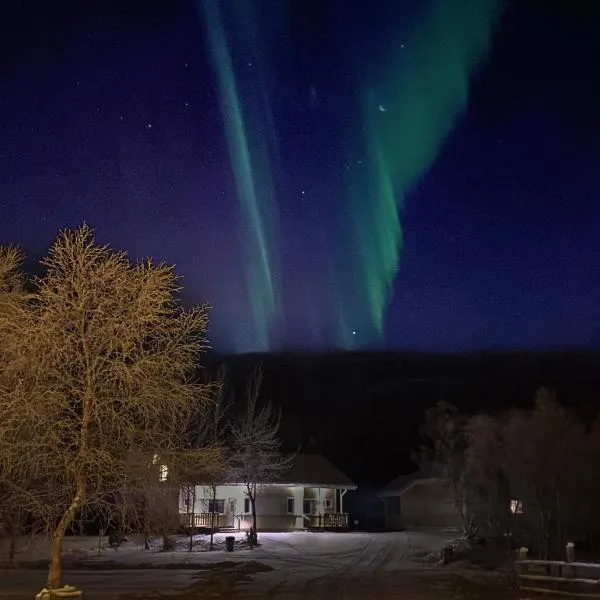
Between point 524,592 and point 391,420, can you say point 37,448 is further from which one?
point 391,420

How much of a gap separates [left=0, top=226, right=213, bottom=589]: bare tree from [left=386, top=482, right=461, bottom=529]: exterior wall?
49.7 m

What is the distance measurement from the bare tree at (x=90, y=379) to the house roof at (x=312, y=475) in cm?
3805

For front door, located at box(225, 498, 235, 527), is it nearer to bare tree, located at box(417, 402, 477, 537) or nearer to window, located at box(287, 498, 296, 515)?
window, located at box(287, 498, 296, 515)

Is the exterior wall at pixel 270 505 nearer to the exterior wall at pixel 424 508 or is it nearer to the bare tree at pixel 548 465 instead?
the exterior wall at pixel 424 508

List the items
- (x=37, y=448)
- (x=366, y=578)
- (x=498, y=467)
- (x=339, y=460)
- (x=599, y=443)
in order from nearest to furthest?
(x=37, y=448) → (x=366, y=578) → (x=599, y=443) → (x=498, y=467) → (x=339, y=460)

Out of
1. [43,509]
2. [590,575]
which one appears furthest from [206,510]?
[43,509]

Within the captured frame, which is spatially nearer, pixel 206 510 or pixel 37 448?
pixel 37 448

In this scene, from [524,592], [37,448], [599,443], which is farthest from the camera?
[599,443]

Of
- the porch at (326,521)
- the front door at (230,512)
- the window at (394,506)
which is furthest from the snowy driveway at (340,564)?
the window at (394,506)

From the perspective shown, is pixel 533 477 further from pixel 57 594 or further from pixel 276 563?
pixel 57 594

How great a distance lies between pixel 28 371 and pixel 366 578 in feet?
49.8

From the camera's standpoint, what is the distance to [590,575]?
28.4 metres

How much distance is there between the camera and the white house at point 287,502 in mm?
51688

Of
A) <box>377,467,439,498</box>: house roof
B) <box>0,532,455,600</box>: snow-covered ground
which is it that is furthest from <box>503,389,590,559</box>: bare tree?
<box>377,467,439,498</box>: house roof
